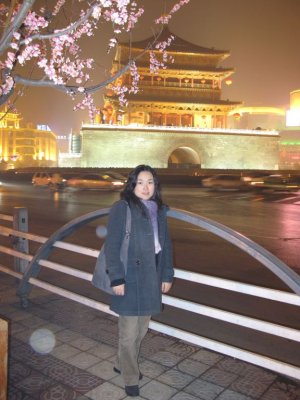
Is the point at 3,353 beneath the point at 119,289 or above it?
beneath

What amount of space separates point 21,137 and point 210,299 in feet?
319

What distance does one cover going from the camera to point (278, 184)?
27.0 meters

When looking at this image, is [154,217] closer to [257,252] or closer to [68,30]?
[257,252]

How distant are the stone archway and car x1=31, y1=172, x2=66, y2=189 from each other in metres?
19.2

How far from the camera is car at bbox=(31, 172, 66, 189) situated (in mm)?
29016

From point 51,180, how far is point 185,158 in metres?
26.6

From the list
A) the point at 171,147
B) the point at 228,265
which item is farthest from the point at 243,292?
the point at 171,147

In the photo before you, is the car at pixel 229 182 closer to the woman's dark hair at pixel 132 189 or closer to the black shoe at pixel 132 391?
the woman's dark hair at pixel 132 189

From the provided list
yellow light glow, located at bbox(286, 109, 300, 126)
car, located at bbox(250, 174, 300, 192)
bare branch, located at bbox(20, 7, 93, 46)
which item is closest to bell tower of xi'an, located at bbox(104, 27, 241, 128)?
car, located at bbox(250, 174, 300, 192)

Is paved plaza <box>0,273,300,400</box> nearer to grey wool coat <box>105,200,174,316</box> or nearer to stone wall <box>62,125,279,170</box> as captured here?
grey wool coat <box>105,200,174,316</box>

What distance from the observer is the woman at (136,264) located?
302cm

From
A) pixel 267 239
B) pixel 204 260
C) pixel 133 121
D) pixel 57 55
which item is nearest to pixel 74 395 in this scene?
pixel 204 260

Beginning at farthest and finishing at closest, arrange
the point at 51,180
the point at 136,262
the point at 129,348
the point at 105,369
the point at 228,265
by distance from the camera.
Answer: the point at 51,180, the point at 228,265, the point at 105,369, the point at 129,348, the point at 136,262

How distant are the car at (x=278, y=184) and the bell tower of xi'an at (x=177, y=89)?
22097 millimetres
